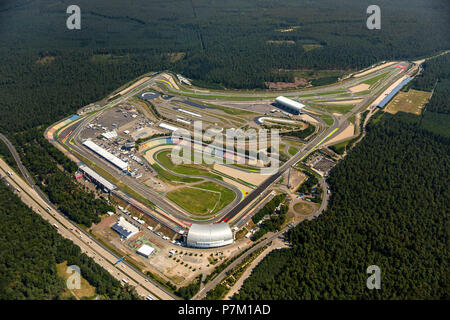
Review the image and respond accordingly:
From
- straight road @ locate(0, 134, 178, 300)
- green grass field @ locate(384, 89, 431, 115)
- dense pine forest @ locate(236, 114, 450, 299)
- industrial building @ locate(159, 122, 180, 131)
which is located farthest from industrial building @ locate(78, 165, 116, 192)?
green grass field @ locate(384, 89, 431, 115)

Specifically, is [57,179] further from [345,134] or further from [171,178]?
[345,134]

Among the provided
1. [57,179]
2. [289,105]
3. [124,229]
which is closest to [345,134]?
[289,105]

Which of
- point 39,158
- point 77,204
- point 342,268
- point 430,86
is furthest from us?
point 430,86

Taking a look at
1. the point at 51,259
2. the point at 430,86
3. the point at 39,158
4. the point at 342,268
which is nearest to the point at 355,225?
the point at 342,268

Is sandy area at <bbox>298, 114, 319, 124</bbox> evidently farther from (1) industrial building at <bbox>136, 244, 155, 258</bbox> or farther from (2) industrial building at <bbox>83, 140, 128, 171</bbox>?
(1) industrial building at <bbox>136, 244, 155, 258</bbox>

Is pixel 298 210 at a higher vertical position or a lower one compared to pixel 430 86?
lower

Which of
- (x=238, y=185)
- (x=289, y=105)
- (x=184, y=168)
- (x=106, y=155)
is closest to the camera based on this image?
(x=238, y=185)

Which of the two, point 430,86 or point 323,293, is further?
point 430,86

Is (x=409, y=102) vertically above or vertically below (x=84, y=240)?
above

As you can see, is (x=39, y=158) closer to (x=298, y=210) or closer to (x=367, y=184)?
(x=298, y=210)
